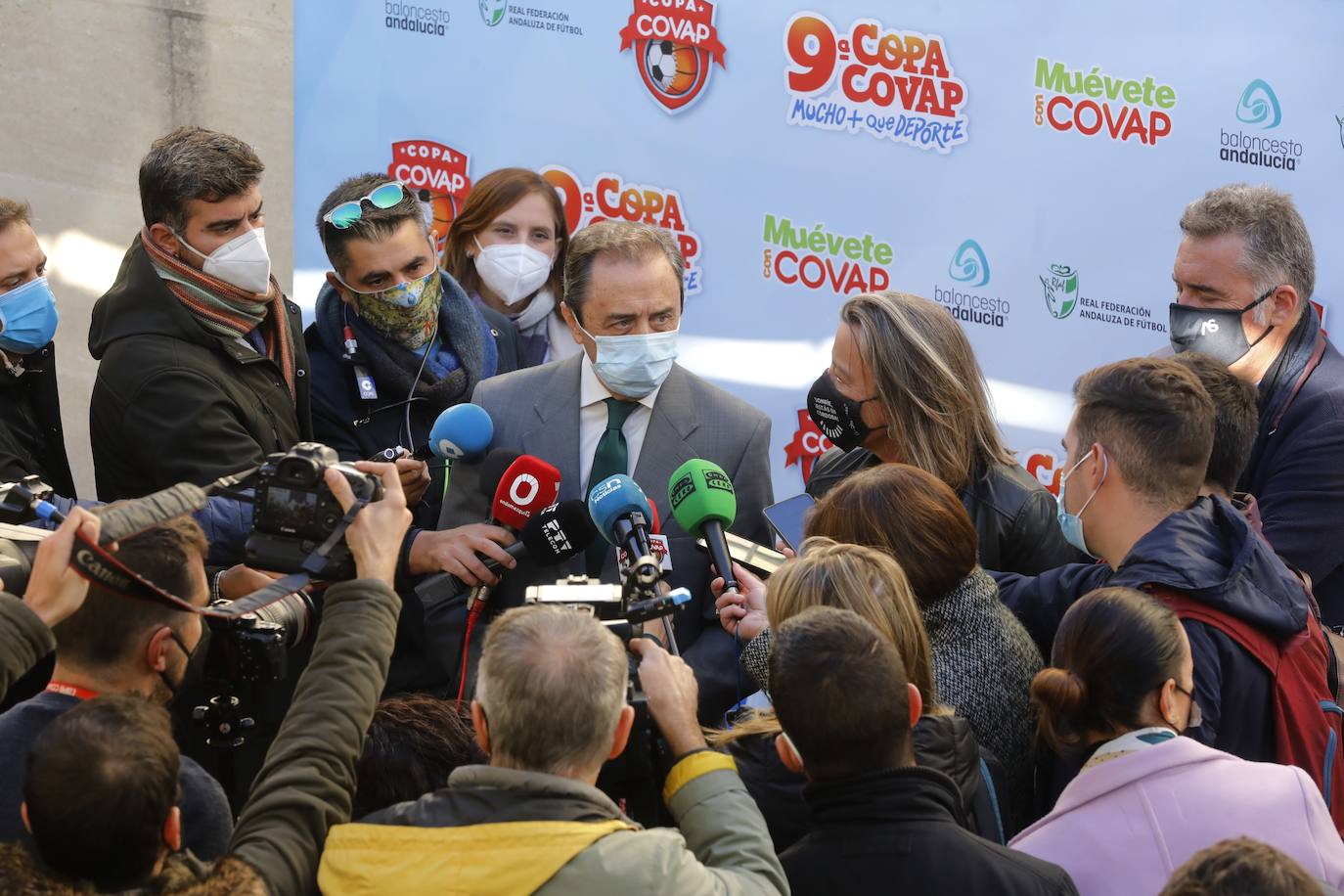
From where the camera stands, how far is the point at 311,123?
5090 mm

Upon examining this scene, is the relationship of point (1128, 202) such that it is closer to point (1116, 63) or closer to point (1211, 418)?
point (1116, 63)

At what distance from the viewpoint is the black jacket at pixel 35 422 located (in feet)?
11.7

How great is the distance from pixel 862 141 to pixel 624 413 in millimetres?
2188

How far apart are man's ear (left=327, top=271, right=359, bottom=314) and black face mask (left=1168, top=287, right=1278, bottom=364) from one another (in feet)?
7.33

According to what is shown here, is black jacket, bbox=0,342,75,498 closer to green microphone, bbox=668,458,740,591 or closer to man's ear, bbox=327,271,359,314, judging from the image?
man's ear, bbox=327,271,359,314

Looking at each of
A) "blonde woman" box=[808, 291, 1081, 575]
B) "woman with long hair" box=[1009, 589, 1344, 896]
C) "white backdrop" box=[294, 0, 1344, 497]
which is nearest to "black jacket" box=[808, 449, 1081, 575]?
"blonde woman" box=[808, 291, 1081, 575]

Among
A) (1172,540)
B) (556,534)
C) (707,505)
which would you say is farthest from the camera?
(556,534)

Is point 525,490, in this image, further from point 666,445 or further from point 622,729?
point 622,729

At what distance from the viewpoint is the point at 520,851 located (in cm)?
188

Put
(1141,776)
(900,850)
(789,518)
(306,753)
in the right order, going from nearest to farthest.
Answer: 1. (900,850)
2. (306,753)
3. (1141,776)
4. (789,518)

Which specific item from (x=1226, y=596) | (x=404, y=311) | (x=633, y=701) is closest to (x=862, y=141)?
(x=404, y=311)

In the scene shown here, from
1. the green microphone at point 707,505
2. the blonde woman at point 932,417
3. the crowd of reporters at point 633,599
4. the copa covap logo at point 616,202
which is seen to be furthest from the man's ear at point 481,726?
the copa covap logo at point 616,202

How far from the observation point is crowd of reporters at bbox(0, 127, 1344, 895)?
6.52ft

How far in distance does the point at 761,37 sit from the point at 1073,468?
277cm
